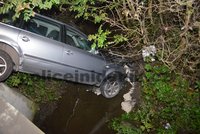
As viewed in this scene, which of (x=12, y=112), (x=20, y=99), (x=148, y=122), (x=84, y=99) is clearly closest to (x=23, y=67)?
(x=20, y=99)

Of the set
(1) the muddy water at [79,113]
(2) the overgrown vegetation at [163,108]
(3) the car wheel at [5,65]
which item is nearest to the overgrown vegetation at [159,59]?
(2) the overgrown vegetation at [163,108]

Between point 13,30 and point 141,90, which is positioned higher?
point 13,30

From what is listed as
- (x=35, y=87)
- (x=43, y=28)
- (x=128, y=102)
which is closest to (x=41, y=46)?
(x=43, y=28)

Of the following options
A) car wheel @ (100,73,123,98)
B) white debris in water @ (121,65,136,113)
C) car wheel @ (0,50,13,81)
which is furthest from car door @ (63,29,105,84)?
car wheel @ (0,50,13,81)

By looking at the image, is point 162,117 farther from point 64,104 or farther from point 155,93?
point 64,104

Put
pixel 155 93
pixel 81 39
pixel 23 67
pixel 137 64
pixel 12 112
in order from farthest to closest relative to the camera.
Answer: pixel 137 64
pixel 155 93
pixel 81 39
pixel 23 67
pixel 12 112

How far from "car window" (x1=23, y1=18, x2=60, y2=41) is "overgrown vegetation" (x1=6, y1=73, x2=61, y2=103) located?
1424 millimetres

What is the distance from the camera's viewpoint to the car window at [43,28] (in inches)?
246

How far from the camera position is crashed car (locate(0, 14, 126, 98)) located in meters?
6.05

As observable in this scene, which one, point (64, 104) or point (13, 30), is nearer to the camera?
point (13, 30)

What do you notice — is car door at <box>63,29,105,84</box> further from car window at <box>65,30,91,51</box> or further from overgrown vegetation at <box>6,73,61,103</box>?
overgrown vegetation at <box>6,73,61,103</box>

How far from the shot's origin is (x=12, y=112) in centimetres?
532

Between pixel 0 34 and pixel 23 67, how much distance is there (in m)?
0.90

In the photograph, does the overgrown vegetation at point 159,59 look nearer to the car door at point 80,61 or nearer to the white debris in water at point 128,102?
the white debris in water at point 128,102
